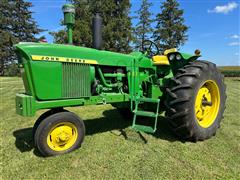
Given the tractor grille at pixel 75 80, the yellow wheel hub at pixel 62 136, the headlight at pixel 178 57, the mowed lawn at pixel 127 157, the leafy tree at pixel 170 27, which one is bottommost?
the mowed lawn at pixel 127 157

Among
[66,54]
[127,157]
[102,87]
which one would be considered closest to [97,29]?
[66,54]

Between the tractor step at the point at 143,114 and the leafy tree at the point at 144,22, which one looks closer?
the tractor step at the point at 143,114

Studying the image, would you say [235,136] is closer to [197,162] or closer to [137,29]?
[197,162]

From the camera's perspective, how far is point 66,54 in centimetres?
336

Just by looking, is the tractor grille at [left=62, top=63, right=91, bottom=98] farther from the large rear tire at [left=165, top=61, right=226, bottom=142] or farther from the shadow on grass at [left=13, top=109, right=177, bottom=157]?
the large rear tire at [left=165, top=61, right=226, bottom=142]

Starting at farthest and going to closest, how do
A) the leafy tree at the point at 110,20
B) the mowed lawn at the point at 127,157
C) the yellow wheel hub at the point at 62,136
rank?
the leafy tree at the point at 110,20
the yellow wheel hub at the point at 62,136
the mowed lawn at the point at 127,157

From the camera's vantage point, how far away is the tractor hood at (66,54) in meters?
3.06

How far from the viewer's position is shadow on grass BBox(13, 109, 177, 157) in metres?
3.85

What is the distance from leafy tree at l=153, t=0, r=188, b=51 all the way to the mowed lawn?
32.9 m

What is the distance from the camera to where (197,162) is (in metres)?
3.13

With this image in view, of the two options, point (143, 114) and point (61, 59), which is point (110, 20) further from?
point (61, 59)

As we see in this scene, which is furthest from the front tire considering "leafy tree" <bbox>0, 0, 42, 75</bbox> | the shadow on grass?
"leafy tree" <bbox>0, 0, 42, 75</bbox>

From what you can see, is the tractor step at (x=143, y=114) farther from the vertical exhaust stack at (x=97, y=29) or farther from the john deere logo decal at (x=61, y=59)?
the vertical exhaust stack at (x=97, y=29)

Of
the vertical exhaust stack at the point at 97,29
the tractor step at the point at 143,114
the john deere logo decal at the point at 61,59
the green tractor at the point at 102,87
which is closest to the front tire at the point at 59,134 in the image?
the green tractor at the point at 102,87
